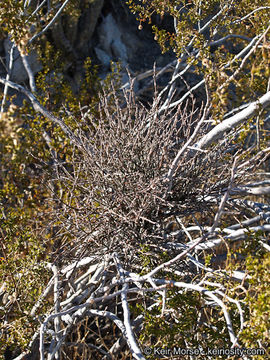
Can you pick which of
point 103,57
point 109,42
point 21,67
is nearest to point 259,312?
point 21,67

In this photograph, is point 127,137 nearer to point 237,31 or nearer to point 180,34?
point 180,34

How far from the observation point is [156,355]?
2.21 m

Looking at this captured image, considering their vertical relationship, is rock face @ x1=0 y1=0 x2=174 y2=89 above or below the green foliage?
above

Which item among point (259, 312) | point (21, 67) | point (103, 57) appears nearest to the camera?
point (259, 312)

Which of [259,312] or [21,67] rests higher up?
[21,67]

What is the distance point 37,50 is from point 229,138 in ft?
8.20

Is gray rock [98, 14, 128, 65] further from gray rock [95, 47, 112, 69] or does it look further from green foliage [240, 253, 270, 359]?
green foliage [240, 253, 270, 359]

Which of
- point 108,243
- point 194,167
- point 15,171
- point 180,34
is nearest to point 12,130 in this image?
point 108,243

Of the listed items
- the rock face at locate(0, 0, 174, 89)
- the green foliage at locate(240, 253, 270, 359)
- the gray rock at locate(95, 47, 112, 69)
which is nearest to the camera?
the green foliage at locate(240, 253, 270, 359)

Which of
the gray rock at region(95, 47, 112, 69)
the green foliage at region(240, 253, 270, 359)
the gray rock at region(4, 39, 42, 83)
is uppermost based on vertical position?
the gray rock at region(4, 39, 42, 83)

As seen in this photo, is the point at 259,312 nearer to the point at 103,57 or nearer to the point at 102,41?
the point at 103,57

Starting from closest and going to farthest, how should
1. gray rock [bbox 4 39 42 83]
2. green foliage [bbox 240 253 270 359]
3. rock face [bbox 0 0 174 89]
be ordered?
green foliage [bbox 240 253 270 359] → gray rock [bbox 4 39 42 83] → rock face [bbox 0 0 174 89]

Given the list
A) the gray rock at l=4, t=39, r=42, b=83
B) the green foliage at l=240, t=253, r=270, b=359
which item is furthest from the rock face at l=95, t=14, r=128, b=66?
the green foliage at l=240, t=253, r=270, b=359

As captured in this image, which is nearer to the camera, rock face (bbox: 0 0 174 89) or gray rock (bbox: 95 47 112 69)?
rock face (bbox: 0 0 174 89)
